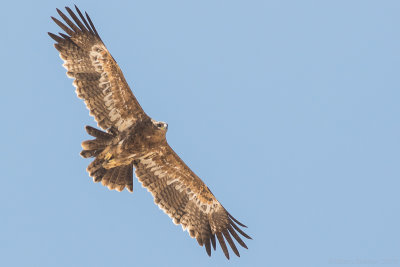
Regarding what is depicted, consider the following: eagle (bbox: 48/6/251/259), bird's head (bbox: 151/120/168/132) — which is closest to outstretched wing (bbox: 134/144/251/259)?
eagle (bbox: 48/6/251/259)

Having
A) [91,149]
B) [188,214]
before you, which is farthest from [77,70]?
[188,214]

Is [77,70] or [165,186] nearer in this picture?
[77,70]

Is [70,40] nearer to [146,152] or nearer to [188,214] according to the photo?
[146,152]

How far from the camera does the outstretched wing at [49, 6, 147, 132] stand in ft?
56.6

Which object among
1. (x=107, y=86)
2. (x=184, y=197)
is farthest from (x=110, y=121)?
(x=184, y=197)

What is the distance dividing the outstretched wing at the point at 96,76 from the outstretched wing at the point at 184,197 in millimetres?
1312

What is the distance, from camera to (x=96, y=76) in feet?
56.9

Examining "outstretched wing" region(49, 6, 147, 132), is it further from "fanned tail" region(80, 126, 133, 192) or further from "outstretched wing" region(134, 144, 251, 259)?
"outstretched wing" region(134, 144, 251, 259)

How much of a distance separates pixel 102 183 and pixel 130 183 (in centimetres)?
68

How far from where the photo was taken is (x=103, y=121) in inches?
690

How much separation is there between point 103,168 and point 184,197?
2201 mm

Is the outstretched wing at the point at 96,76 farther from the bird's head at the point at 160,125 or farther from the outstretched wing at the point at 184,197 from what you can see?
the outstretched wing at the point at 184,197

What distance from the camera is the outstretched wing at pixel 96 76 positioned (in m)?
17.2

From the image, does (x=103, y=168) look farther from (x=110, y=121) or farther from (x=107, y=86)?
(x=107, y=86)
